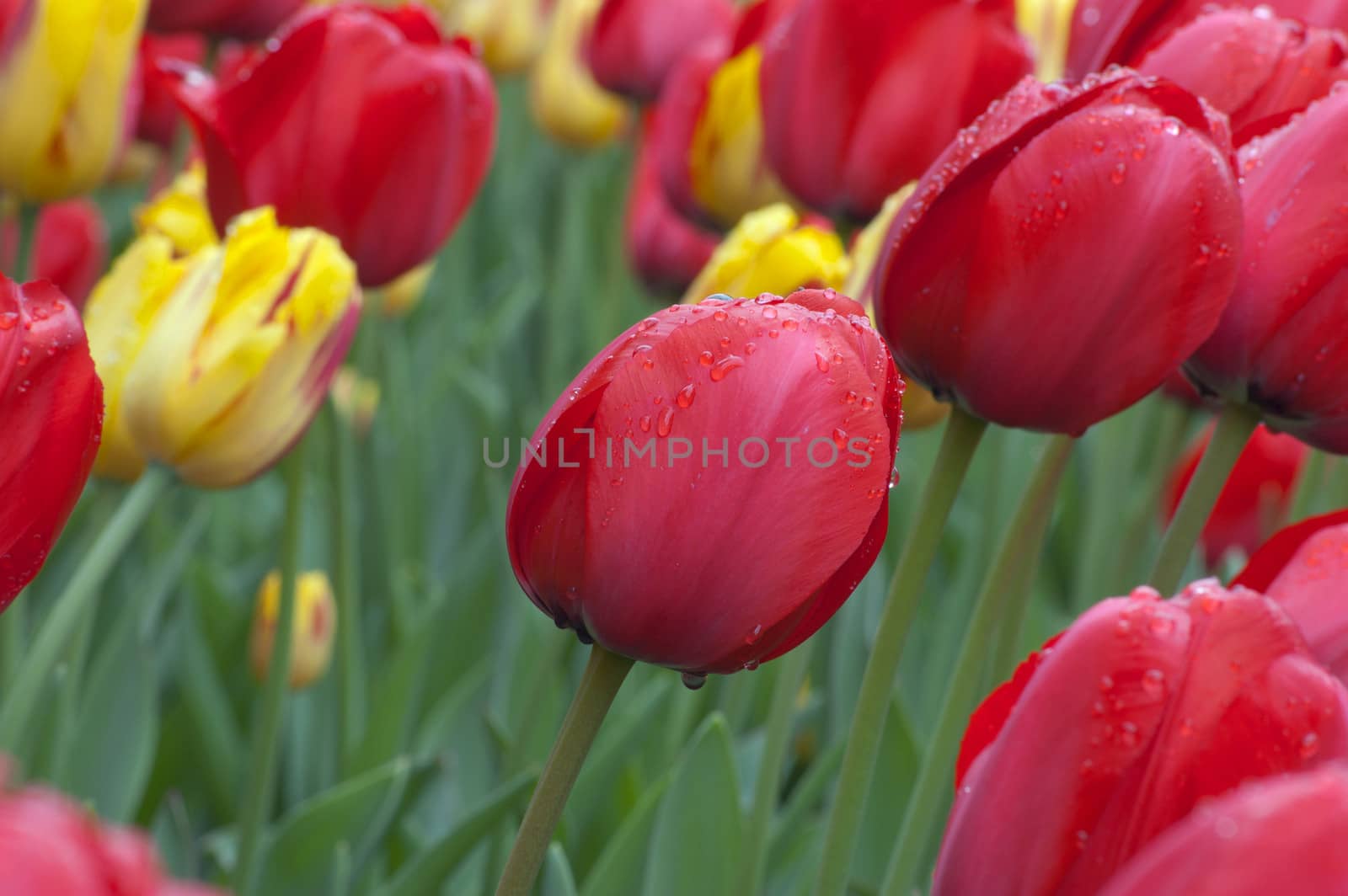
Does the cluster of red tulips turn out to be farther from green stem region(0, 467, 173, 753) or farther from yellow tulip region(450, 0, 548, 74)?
yellow tulip region(450, 0, 548, 74)

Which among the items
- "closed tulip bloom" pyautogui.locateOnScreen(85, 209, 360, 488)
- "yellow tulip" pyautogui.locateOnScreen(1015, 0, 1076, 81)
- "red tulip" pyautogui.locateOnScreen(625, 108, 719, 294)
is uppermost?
"closed tulip bloom" pyautogui.locateOnScreen(85, 209, 360, 488)

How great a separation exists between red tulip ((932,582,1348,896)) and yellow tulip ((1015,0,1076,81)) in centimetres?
126

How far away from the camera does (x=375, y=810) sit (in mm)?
982

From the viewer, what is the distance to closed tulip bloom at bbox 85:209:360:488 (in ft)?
2.42

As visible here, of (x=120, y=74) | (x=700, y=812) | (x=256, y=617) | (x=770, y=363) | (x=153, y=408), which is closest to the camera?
(x=770, y=363)

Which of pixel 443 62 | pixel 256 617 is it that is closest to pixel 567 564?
pixel 443 62

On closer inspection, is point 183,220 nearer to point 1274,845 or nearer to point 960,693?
point 960,693

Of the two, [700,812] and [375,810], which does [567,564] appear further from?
[375,810]

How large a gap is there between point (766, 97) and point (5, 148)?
46cm

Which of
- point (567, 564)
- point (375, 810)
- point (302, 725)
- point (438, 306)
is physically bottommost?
point (438, 306)

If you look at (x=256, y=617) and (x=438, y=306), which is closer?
(x=256, y=617)

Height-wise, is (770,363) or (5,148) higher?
(770,363)

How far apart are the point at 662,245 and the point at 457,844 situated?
900 millimetres

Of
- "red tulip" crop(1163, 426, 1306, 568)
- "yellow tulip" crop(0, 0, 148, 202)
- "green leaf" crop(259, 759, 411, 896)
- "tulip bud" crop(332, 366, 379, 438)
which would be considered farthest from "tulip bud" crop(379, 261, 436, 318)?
"red tulip" crop(1163, 426, 1306, 568)
